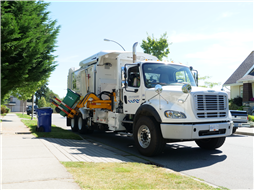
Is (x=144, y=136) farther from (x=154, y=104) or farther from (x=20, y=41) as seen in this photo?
(x=20, y=41)

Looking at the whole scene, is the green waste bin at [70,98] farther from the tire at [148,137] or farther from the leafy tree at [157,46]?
the leafy tree at [157,46]

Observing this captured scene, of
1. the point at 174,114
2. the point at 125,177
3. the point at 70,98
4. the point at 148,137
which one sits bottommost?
the point at 125,177

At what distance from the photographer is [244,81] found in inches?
1000

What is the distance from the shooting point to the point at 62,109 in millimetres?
12977

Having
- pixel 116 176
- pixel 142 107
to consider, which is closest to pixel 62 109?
pixel 142 107

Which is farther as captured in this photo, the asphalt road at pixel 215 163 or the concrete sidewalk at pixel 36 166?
the asphalt road at pixel 215 163

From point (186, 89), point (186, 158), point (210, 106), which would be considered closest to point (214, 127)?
point (210, 106)

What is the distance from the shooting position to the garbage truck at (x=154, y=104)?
6309 millimetres

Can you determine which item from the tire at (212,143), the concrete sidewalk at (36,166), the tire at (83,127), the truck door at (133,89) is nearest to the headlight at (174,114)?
the truck door at (133,89)

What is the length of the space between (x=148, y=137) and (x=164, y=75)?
2123 millimetres

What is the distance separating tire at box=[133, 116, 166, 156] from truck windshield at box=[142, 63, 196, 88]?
1225 mm

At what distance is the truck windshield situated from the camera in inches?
294

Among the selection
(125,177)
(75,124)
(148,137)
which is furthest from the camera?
(75,124)

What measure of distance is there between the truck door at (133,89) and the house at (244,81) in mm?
20375
